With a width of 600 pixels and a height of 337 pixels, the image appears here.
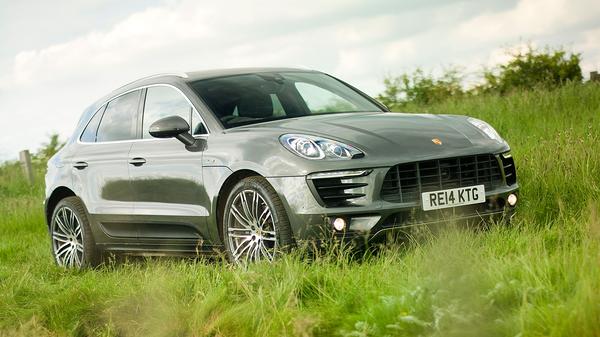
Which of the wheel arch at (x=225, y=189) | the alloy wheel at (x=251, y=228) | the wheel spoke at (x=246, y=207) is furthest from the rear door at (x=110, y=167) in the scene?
the wheel spoke at (x=246, y=207)

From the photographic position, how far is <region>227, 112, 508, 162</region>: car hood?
7.01 m

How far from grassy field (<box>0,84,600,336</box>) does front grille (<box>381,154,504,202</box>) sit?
1.06 feet

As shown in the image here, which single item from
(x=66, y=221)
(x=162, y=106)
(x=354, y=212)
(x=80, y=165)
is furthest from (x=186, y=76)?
(x=354, y=212)

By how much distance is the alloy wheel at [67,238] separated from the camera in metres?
9.59

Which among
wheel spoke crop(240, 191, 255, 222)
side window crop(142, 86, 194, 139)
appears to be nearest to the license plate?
wheel spoke crop(240, 191, 255, 222)

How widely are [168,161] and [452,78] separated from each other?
14.4 meters

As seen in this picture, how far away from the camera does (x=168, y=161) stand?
8125 mm

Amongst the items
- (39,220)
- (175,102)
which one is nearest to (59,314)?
(175,102)

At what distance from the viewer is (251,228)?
7.26 meters

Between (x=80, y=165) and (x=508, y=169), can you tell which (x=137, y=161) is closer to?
(x=80, y=165)

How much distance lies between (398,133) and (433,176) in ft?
1.36

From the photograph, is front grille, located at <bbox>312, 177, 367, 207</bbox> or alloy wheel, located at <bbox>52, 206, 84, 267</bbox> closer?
front grille, located at <bbox>312, 177, 367, 207</bbox>

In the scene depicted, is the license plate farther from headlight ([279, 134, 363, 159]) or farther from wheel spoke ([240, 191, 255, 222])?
wheel spoke ([240, 191, 255, 222])

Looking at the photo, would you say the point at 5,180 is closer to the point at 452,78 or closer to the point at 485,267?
the point at 452,78
